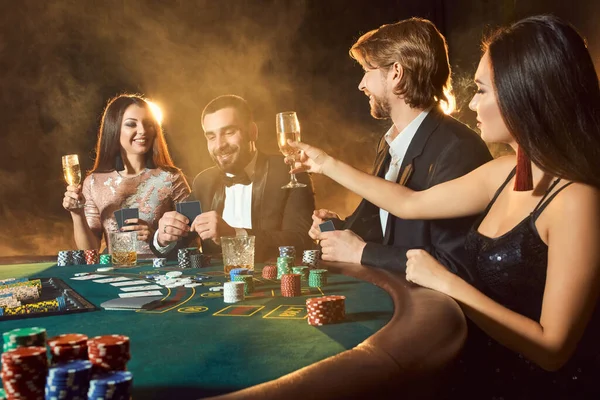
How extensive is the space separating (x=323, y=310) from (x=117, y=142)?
3.29 meters

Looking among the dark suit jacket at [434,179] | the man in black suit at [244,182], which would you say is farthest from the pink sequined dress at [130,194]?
the dark suit jacket at [434,179]

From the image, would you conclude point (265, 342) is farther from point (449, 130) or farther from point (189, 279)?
point (449, 130)

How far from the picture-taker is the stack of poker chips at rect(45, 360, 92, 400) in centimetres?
94

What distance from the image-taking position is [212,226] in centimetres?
311

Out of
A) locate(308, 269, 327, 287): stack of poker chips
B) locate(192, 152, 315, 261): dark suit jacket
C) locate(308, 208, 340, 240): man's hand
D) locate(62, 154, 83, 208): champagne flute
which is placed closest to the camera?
locate(308, 269, 327, 287): stack of poker chips

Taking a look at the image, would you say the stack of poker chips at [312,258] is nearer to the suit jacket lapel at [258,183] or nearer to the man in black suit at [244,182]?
the man in black suit at [244,182]

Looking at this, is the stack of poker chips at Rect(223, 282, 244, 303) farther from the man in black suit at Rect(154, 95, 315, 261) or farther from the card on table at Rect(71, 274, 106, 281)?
the man in black suit at Rect(154, 95, 315, 261)

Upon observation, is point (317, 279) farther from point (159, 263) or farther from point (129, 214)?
point (129, 214)

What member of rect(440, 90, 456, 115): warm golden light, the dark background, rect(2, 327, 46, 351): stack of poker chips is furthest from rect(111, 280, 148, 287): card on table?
the dark background

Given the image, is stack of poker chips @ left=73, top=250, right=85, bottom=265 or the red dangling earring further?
stack of poker chips @ left=73, top=250, right=85, bottom=265

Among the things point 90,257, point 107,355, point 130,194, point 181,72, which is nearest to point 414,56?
point 90,257

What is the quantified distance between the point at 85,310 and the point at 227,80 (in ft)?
17.6

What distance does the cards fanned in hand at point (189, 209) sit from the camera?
A: 318 centimetres

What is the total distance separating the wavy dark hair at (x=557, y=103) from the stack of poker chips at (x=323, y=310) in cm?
72
